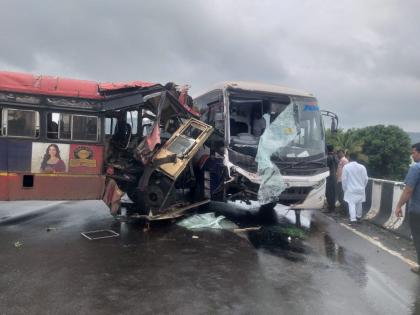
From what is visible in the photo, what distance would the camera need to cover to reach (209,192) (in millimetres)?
9281

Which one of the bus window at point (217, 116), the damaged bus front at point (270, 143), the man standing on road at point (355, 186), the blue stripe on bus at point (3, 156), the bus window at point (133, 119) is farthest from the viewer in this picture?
the man standing on road at point (355, 186)

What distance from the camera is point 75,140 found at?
26.7 feet

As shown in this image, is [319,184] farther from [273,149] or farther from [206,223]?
[206,223]

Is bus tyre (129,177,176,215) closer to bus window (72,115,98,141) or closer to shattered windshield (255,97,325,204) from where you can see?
bus window (72,115,98,141)

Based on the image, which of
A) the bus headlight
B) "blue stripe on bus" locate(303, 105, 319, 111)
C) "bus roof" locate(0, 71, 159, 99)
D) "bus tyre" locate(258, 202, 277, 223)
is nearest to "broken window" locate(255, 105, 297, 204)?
"blue stripe on bus" locate(303, 105, 319, 111)

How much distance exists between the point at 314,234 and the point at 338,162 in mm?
3590

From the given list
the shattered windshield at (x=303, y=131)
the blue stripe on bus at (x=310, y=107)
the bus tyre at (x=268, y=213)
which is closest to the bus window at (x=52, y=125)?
the shattered windshield at (x=303, y=131)

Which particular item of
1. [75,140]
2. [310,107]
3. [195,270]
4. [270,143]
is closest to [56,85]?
[75,140]

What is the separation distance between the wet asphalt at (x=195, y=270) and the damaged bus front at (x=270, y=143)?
0.88 m

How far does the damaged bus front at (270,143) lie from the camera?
8.21m

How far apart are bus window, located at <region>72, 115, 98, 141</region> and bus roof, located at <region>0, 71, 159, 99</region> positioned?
1.47ft

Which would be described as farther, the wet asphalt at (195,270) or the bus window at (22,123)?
the bus window at (22,123)

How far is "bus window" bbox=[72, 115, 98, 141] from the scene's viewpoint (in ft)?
26.7

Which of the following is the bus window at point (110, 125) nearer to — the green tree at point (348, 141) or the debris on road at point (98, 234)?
the debris on road at point (98, 234)
